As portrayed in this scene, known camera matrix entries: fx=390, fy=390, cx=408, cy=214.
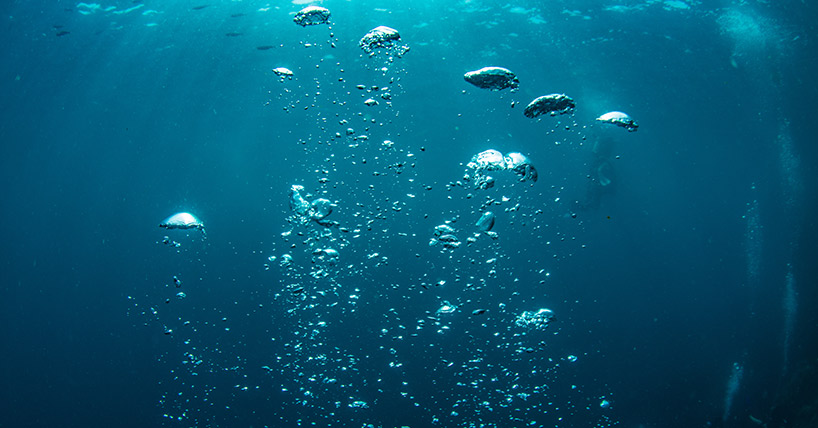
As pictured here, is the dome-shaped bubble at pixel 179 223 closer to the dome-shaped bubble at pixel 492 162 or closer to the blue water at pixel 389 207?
the blue water at pixel 389 207

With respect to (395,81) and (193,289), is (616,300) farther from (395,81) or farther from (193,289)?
(193,289)

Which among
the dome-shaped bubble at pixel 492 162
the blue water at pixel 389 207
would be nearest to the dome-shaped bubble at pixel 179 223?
the blue water at pixel 389 207

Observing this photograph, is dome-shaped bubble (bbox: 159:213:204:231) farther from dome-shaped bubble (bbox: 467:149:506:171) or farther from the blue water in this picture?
dome-shaped bubble (bbox: 467:149:506:171)

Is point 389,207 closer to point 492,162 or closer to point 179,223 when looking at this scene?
point 179,223

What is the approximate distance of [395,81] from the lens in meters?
21.2

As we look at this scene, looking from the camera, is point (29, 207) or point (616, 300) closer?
point (29, 207)

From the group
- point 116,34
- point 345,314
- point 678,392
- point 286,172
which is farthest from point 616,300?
point 116,34

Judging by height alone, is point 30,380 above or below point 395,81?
below

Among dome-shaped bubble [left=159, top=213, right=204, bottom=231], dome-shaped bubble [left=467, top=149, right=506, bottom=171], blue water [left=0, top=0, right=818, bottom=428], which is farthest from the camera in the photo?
blue water [left=0, top=0, right=818, bottom=428]

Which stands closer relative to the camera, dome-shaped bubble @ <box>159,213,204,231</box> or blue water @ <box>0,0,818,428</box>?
dome-shaped bubble @ <box>159,213,204,231</box>

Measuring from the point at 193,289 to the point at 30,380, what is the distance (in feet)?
43.9

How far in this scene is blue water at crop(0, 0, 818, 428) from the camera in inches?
643

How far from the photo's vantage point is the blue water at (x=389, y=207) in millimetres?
16344

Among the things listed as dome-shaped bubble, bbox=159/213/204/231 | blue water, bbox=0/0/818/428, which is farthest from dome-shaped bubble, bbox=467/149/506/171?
dome-shaped bubble, bbox=159/213/204/231
